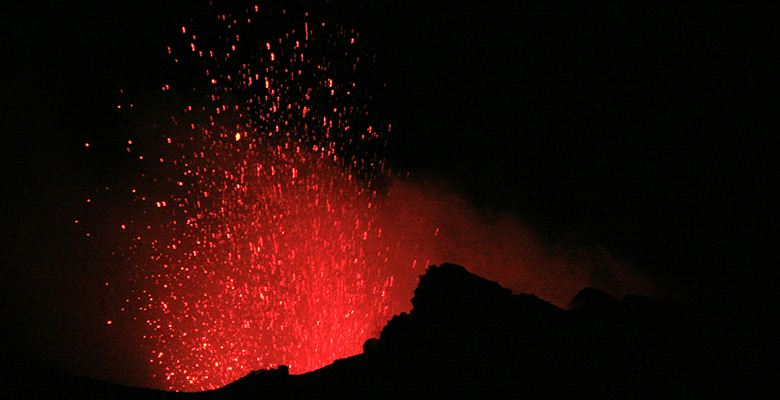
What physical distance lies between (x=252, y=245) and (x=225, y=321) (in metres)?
2.31

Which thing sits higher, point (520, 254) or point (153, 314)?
point (520, 254)

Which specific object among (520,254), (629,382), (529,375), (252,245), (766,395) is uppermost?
(766,395)

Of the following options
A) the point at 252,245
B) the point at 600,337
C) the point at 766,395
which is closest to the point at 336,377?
the point at 600,337

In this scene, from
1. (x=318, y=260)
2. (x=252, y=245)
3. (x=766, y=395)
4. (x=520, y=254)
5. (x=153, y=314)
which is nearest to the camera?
(x=766, y=395)

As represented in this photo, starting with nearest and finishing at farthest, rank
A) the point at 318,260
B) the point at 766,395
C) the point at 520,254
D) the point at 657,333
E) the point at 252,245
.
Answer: the point at 766,395 → the point at 657,333 → the point at 318,260 → the point at 252,245 → the point at 520,254

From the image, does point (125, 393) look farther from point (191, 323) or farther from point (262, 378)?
point (191, 323)

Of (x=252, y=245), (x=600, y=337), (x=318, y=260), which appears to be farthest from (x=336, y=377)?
(x=252, y=245)

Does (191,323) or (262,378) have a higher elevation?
(262,378)

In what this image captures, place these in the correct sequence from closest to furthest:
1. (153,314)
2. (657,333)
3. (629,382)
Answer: (629,382)
(657,333)
(153,314)

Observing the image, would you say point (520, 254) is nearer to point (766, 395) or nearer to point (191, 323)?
point (766, 395)

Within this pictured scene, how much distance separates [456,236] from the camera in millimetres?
12430

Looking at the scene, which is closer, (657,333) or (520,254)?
(657,333)

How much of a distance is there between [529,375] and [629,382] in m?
0.76

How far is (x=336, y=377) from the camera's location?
11.4 ft
